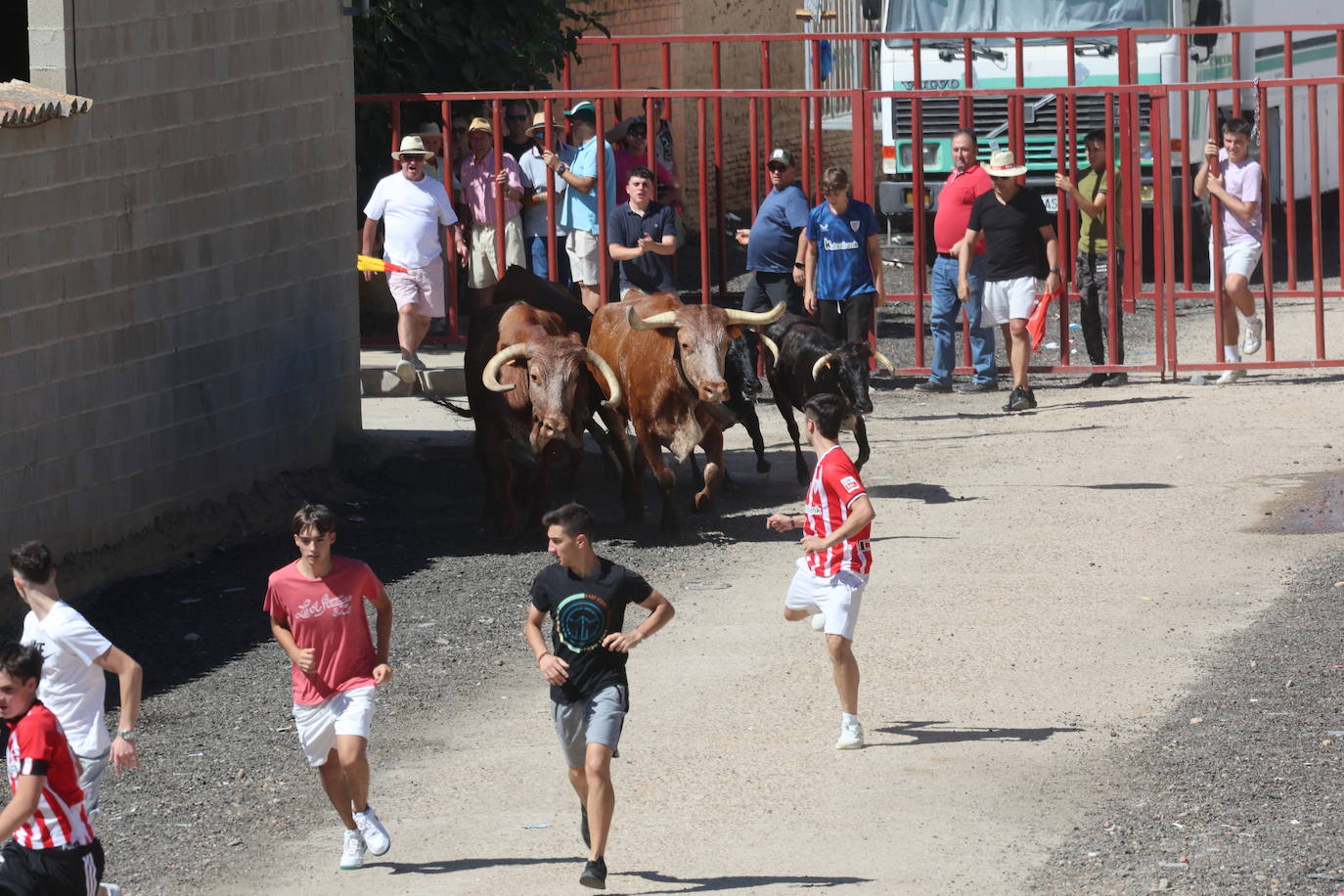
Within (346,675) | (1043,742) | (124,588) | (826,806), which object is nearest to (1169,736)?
(1043,742)

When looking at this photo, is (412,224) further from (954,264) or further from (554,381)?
(954,264)

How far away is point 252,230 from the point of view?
43.8 ft

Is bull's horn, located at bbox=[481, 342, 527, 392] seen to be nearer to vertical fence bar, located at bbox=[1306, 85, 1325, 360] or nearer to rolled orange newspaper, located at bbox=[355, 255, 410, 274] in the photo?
rolled orange newspaper, located at bbox=[355, 255, 410, 274]

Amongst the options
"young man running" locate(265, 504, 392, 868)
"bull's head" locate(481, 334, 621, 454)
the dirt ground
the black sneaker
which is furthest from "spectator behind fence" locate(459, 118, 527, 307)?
the black sneaker

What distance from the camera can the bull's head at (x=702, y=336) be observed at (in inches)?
467

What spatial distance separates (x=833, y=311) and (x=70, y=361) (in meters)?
5.96

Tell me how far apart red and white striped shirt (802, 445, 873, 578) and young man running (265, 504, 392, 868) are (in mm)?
1991

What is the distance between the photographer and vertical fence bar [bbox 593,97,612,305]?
15800 millimetres

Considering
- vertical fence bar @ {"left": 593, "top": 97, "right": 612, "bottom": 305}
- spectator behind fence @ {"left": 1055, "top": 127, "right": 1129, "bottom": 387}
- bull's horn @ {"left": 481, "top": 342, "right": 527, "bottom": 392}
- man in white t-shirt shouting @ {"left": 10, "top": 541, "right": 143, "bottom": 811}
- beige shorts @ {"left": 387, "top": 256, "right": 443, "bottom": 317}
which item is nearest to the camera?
man in white t-shirt shouting @ {"left": 10, "top": 541, "right": 143, "bottom": 811}

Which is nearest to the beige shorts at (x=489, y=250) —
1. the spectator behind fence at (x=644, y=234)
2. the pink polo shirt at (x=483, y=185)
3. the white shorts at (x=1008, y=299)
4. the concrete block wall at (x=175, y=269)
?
the pink polo shirt at (x=483, y=185)

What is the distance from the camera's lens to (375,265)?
1566 cm

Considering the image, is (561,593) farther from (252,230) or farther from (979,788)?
(252,230)

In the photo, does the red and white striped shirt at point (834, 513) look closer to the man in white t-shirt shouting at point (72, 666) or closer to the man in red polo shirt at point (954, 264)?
the man in white t-shirt shouting at point (72, 666)

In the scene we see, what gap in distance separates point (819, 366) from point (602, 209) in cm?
359
